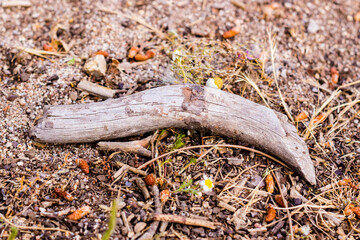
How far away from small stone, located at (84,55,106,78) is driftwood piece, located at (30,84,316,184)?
0.46 m

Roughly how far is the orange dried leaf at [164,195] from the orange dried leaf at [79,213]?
1.70 ft

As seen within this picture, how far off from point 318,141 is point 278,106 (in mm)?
466

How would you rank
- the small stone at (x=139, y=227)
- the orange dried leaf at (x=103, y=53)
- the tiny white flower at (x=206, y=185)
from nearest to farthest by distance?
1. the small stone at (x=139, y=227)
2. the tiny white flower at (x=206, y=185)
3. the orange dried leaf at (x=103, y=53)

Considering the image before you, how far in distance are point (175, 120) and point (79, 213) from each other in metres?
0.98

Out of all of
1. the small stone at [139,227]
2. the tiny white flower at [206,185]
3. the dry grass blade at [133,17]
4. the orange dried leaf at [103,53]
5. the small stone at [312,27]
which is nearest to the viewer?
the small stone at [139,227]

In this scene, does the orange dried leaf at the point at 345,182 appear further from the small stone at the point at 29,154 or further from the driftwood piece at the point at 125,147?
the small stone at the point at 29,154

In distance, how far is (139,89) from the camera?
2928 mm

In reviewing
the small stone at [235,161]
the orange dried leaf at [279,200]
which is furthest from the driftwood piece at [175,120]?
the orange dried leaf at [279,200]

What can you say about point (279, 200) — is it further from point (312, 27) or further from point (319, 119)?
point (312, 27)

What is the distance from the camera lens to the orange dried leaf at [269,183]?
2.49m

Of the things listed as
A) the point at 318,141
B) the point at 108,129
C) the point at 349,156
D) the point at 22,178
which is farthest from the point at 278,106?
the point at 22,178

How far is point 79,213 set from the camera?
220 cm

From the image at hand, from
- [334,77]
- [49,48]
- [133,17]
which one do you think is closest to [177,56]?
[133,17]

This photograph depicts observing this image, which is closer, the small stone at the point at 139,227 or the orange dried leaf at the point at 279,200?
the small stone at the point at 139,227
